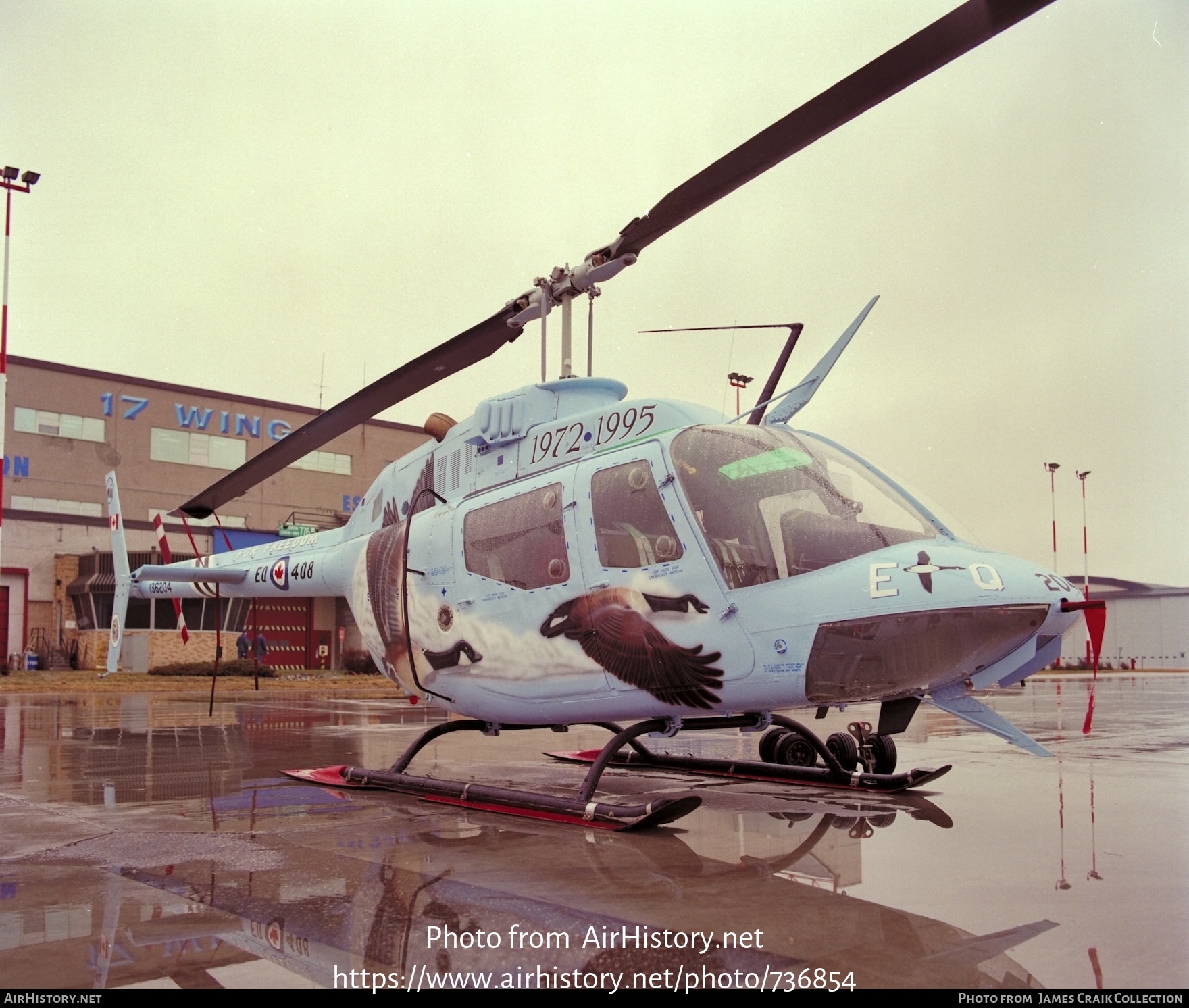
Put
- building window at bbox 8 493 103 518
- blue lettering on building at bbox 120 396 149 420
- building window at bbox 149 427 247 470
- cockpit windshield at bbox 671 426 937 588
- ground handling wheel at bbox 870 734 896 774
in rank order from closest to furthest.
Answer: cockpit windshield at bbox 671 426 937 588 < ground handling wheel at bbox 870 734 896 774 < building window at bbox 8 493 103 518 < blue lettering on building at bbox 120 396 149 420 < building window at bbox 149 427 247 470

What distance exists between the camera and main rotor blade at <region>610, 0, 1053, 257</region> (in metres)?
4.93

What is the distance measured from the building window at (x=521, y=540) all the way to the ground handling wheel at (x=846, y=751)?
9.95 ft

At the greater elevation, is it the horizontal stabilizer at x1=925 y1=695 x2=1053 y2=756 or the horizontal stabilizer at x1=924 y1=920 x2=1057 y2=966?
the horizontal stabilizer at x1=925 y1=695 x2=1053 y2=756

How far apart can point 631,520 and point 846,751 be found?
10.6ft

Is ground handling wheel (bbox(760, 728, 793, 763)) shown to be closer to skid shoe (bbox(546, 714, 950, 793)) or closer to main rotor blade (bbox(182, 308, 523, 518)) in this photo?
skid shoe (bbox(546, 714, 950, 793))

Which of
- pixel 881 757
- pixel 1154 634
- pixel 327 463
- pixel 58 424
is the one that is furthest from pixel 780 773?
pixel 1154 634

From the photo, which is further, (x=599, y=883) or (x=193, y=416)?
(x=193, y=416)

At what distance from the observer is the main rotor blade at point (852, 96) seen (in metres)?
4.93

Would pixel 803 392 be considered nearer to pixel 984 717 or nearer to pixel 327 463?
pixel 984 717

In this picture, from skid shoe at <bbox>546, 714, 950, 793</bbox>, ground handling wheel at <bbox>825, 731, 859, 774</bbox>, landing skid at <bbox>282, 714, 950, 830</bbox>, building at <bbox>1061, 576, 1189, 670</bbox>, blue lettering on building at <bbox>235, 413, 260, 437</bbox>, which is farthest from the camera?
building at <bbox>1061, 576, 1189, 670</bbox>

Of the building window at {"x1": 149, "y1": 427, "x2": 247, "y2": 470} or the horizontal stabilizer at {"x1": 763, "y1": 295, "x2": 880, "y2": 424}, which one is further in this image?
the building window at {"x1": 149, "y1": 427, "x2": 247, "y2": 470}

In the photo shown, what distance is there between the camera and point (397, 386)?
29.3ft

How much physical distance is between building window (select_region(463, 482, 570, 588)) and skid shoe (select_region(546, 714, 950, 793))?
1351mm

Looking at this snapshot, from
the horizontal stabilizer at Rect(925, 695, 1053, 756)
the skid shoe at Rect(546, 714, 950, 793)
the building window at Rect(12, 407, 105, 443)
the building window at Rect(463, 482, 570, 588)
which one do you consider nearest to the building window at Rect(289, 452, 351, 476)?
the building window at Rect(12, 407, 105, 443)
